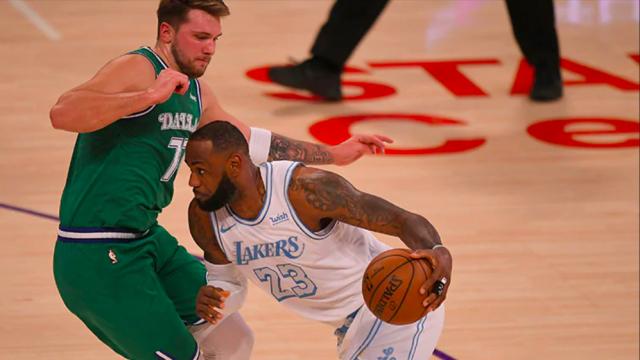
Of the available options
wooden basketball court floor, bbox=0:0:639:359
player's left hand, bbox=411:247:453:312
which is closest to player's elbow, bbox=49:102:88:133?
player's left hand, bbox=411:247:453:312

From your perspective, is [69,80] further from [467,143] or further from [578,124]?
[578,124]

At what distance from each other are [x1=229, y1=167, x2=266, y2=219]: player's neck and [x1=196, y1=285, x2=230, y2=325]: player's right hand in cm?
30

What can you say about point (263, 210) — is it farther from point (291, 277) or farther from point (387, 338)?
point (387, 338)

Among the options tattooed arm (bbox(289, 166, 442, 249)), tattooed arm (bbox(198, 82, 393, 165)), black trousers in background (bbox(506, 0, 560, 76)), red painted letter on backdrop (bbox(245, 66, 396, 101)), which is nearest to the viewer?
tattooed arm (bbox(289, 166, 442, 249))

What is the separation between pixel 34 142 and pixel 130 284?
4.63 m

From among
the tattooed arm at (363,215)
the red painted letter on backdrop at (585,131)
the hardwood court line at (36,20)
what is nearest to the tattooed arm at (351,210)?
the tattooed arm at (363,215)

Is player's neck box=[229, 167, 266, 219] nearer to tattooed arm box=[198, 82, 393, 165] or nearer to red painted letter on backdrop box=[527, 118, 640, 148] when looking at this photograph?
tattooed arm box=[198, 82, 393, 165]

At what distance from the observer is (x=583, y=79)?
10352 mm

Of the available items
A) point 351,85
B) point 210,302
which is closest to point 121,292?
point 210,302

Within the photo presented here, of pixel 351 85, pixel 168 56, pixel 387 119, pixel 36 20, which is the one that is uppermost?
pixel 168 56

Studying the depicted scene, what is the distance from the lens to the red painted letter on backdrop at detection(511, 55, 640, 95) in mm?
10102

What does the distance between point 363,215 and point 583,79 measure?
6864mm

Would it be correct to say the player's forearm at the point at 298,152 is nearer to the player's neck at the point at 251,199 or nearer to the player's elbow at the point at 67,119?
the player's neck at the point at 251,199

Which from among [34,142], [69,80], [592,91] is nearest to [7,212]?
[34,142]
